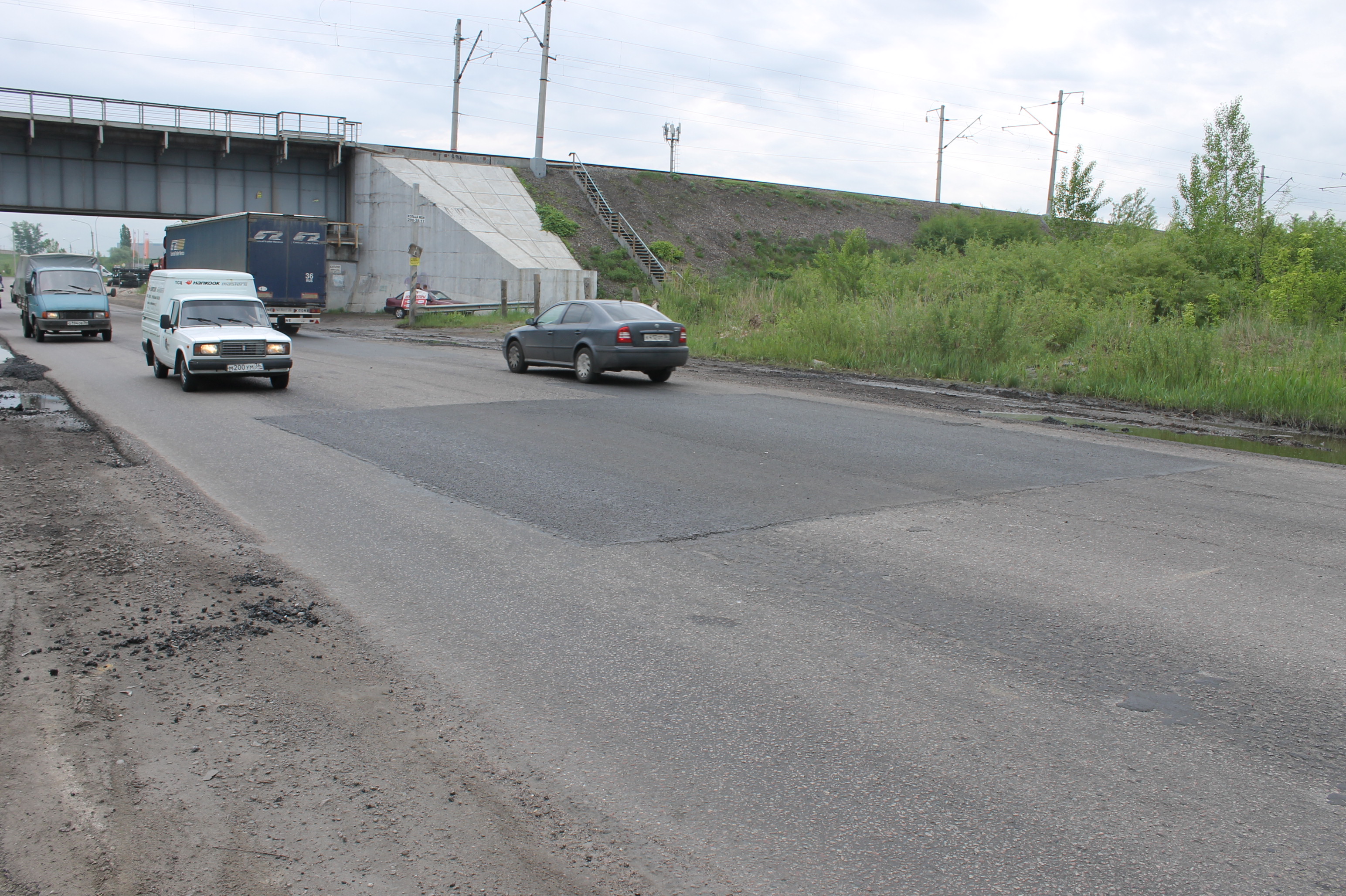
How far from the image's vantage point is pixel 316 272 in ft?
113

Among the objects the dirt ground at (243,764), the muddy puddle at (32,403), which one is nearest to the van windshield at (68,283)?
the muddy puddle at (32,403)

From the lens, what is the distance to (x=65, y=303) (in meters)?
27.0

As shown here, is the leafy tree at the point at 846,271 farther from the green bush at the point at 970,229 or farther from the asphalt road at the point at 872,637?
the green bush at the point at 970,229

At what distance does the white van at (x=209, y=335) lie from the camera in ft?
50.9

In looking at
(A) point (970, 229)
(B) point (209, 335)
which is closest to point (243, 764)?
(B) point (209, 335)

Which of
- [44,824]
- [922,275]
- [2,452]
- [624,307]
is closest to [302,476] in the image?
[2,452]

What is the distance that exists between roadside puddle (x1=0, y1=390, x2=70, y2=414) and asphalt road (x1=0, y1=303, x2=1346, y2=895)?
3.62 metres

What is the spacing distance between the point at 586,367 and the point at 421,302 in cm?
3004

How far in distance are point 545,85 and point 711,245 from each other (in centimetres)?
1454

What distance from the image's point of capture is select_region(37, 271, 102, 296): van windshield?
90.5 feet

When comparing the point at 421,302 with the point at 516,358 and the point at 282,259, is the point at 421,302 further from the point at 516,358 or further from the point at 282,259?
the point at 516,358

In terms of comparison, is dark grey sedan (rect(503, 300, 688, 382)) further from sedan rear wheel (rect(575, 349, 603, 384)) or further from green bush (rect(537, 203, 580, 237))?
green bush (rect(537, 203, 580, 237))

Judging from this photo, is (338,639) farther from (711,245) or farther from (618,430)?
(711,245)

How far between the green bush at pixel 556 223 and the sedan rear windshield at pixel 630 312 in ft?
121
